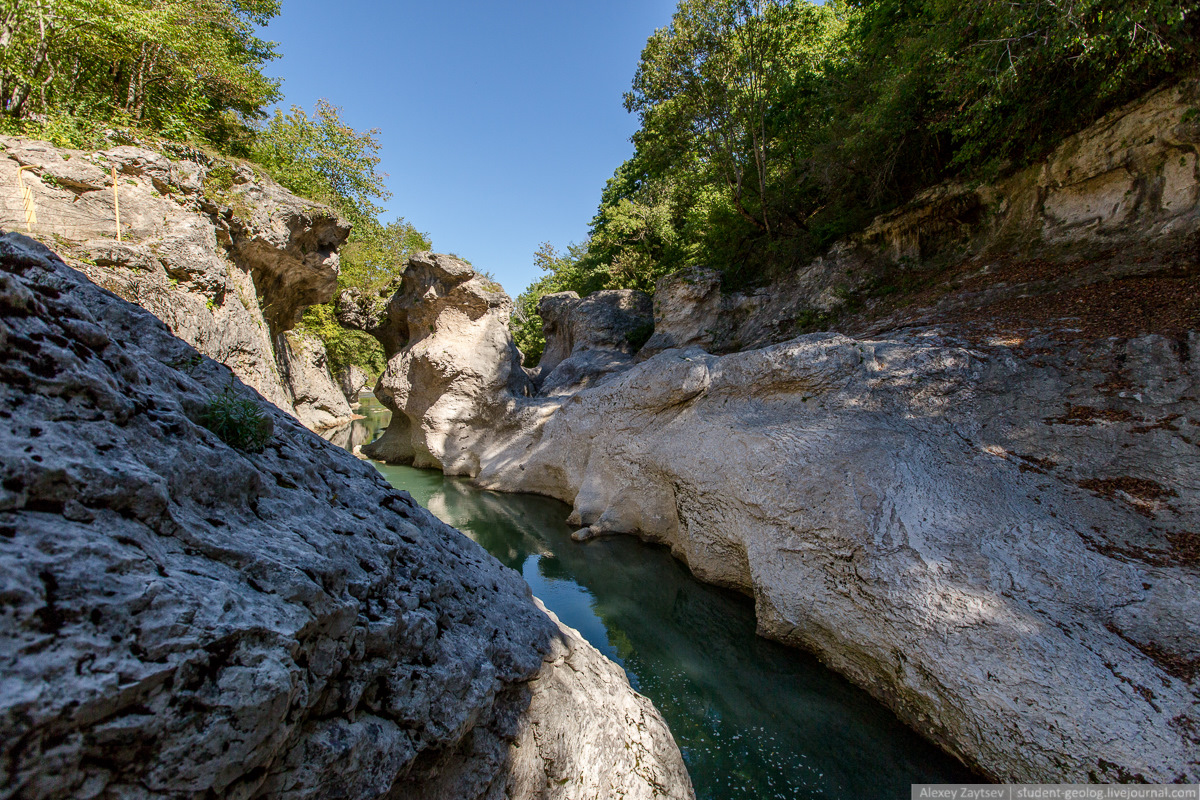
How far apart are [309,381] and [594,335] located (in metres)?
10.2

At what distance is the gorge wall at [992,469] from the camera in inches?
136

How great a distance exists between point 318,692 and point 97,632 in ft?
2.73

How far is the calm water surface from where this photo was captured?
12.5 feet

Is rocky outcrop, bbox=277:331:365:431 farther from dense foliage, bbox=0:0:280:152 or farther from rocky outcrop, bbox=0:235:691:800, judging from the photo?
rocky outcrop, bbox=0:235:691:800

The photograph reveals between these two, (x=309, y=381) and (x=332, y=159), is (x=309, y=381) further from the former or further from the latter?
(x=332, y=159)

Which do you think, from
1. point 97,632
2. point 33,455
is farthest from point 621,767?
point 33,455

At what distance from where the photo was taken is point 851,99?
1222 cm

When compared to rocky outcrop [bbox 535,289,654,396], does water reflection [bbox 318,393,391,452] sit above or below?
below

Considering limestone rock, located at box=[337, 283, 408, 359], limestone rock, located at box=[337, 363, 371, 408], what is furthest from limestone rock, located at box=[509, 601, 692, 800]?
limestone rock, located at box=[337, 363, 371, 408]

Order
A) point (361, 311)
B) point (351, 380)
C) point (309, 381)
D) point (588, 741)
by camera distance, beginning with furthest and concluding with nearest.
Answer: point (351, 380) → point (361, 311) → point (309, 381) → point (588, 741)

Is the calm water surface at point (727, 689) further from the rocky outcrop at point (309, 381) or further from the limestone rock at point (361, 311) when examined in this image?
the limestone rock at point (361, 311)

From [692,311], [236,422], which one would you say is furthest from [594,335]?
[236,422]

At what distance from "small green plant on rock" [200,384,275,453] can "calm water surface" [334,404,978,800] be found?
13.2ft

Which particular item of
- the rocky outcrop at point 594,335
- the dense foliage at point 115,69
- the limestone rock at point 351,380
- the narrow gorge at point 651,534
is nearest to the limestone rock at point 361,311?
the limestone rock at point 351,380
